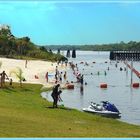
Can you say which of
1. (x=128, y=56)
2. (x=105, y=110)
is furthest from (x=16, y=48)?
(x=105, y=110)

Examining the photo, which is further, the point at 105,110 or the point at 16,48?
the point at 16,48

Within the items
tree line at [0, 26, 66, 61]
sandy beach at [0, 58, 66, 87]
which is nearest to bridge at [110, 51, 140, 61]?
tree line at [0, 26, 66, 61]

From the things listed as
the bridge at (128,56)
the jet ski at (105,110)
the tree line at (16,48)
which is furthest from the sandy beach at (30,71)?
the bridge at (128,56)

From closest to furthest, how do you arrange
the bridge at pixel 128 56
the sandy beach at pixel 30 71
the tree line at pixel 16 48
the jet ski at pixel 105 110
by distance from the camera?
1. the jet ski at pixel 105 110
2. the sandy beach at pixel 30 71
3. the tree line at pixel 16 48
4. the bridge at pixel 128 56

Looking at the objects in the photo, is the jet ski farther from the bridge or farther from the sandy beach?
the bridge

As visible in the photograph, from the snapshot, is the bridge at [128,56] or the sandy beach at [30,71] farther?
the bridge at [128,56]

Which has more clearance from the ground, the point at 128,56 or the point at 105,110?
the point at 128,56

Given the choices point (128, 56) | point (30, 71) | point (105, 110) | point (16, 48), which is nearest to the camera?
point (105, 110)

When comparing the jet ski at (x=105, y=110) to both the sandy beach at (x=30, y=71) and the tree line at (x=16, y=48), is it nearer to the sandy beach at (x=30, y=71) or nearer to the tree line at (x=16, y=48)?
the sandy beach at (x=30, y=71)

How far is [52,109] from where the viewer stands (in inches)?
A: 996

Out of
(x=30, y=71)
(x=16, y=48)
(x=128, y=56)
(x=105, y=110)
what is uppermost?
(x=128, y=56)

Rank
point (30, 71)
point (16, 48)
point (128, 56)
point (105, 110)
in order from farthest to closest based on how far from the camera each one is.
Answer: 1. point (128, 56)
2. point (16, 48)
3. point (30, 71)
4. point (105, 110)

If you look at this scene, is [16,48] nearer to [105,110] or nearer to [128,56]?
[128,56]

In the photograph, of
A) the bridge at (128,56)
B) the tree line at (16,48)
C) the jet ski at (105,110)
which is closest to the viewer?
the jet ski at (105,110)
